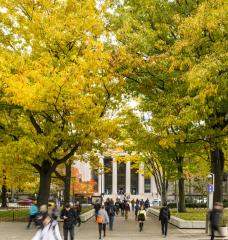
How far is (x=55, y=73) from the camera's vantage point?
25.9 m

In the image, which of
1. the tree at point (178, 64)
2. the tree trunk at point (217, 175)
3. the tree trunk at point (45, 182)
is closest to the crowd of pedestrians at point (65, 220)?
the tree trunk at point (45, 182)

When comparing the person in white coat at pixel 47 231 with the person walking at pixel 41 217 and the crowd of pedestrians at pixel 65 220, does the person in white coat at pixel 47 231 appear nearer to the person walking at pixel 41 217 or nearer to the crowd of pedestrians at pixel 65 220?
the crowd of pedestrians at pixel 65 220

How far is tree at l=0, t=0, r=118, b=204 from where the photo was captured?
25.5 metres

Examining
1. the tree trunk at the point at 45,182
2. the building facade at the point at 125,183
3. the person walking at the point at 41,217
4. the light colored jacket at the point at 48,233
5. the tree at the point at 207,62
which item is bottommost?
the light colored jacket at the point at 48,233

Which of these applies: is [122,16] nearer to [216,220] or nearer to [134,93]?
[134,93]

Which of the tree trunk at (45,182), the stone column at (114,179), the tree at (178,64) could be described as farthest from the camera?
the stone column at (114,179)

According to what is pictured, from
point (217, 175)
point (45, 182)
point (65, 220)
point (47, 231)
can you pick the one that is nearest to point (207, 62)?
point (65, 220)

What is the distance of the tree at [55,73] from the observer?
83.5 ft

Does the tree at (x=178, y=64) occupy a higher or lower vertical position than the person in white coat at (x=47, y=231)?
higher

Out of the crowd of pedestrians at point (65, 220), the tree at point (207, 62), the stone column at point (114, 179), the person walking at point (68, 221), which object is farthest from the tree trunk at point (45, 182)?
the stone column at point (114, 179)

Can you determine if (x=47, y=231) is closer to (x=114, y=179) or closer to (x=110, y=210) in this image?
(x=110, y=210)

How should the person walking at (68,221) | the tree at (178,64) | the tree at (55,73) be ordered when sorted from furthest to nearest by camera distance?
the tree at (55,73), the tree at (178,64), the person walking at (68,221)

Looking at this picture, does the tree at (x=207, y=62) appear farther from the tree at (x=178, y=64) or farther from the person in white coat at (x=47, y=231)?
the person in white coat at (x=47, y=231)

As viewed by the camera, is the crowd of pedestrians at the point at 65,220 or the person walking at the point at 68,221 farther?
the person walking at the point at 68,221
